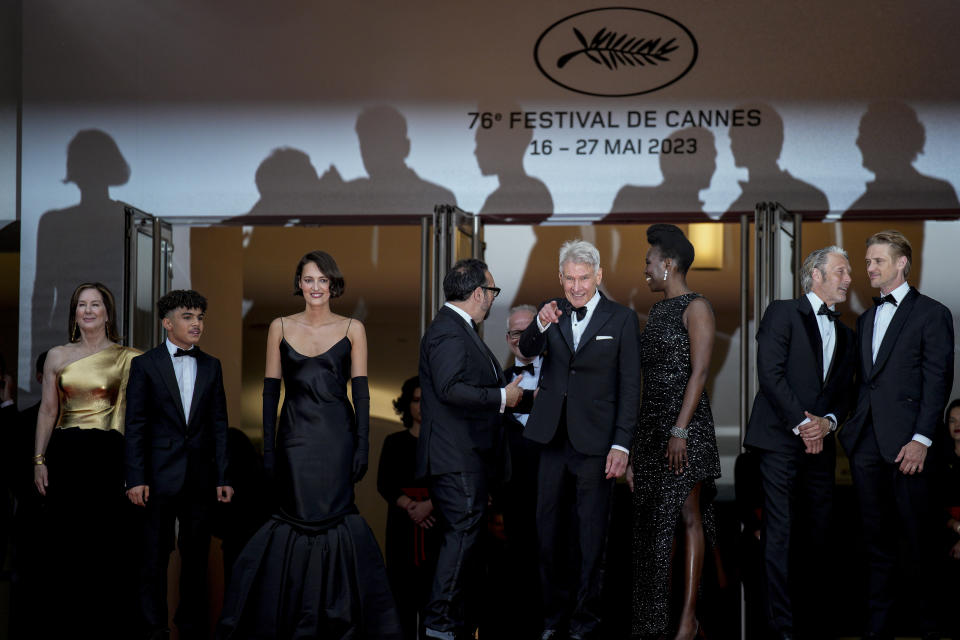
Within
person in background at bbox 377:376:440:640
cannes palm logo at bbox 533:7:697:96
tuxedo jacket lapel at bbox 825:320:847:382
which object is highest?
cannes palm logo at bbox 533:7:697:96

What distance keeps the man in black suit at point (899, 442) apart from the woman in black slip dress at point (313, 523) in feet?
7.14

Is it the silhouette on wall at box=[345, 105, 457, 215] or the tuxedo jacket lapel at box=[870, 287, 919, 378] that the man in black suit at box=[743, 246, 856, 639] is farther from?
the silhouette on wall at box=[345, 105, 457, 215]

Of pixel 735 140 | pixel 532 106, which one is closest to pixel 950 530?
pixel 735 140

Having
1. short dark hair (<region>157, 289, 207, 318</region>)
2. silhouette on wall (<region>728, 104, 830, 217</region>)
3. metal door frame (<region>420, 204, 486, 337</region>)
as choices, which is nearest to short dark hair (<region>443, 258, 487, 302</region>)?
short dark hair (<region>157, 289, 207, 318</region>)

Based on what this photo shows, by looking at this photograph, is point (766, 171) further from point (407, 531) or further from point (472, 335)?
point (407, 531)

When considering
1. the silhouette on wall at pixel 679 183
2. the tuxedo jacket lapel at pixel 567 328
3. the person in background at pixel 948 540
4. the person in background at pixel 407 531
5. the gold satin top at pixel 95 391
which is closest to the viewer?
the tuxedo jacket lapel at pixel 567 328

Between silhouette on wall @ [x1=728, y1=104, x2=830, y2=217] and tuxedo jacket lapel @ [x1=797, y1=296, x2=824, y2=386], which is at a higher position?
silhouette on wall @ [x1=728, y1=104, x2=830, y2=217]

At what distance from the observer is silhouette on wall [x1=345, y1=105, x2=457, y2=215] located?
24.5ft

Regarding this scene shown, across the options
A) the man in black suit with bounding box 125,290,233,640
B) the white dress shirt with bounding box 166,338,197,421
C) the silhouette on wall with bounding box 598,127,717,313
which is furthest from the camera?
the silhouette on wall with bounding box 598,127,717,313

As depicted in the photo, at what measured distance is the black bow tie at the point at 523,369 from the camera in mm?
6312

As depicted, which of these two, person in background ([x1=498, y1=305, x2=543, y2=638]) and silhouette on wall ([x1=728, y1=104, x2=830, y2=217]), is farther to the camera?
silhouette on wall ([x1=728, y1=104, x2=830, y2=217])

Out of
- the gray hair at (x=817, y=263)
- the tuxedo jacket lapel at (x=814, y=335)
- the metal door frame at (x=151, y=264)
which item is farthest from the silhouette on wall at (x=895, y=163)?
the metal door frame at (x=151, y=264)

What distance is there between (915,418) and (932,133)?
8.93ft

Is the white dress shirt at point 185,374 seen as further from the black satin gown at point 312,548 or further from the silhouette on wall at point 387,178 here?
the silhouette on wall at point 387,178
